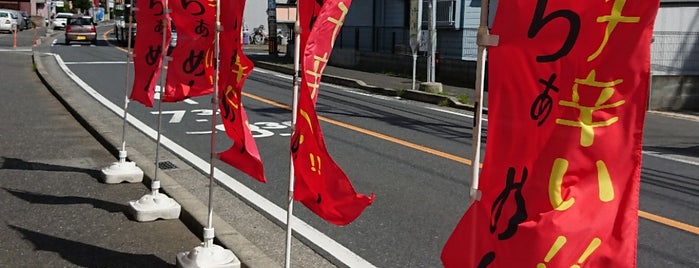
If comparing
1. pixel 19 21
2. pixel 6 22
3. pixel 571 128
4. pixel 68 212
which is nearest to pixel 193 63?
pixel 68 212

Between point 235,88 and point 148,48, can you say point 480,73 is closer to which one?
point 235,88

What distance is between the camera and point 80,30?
122 feet

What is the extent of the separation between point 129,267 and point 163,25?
2294mm

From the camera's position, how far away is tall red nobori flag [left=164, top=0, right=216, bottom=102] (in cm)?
511

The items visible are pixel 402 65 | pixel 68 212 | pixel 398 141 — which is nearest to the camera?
pixel 68 212

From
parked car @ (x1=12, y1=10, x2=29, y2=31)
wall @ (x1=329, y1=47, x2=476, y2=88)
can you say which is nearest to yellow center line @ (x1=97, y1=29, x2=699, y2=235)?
wall @ (x1=329, y1=47, x2=476, y2=88)

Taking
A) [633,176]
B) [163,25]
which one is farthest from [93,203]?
[633,176]

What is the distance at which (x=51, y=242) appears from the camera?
5.27m

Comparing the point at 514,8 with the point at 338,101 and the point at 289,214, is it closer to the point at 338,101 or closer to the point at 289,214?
the point at 289,214

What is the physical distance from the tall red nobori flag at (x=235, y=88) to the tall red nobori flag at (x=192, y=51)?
1.49 feet

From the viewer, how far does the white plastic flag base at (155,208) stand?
19.0ft

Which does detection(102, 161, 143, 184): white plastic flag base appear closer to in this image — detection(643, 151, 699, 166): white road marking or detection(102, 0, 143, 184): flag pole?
detection(102, 0, 143, 184): flag pole

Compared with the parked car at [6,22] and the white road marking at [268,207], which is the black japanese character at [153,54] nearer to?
the white road marking at [268,207]

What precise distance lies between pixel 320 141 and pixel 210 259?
1.59 meters
